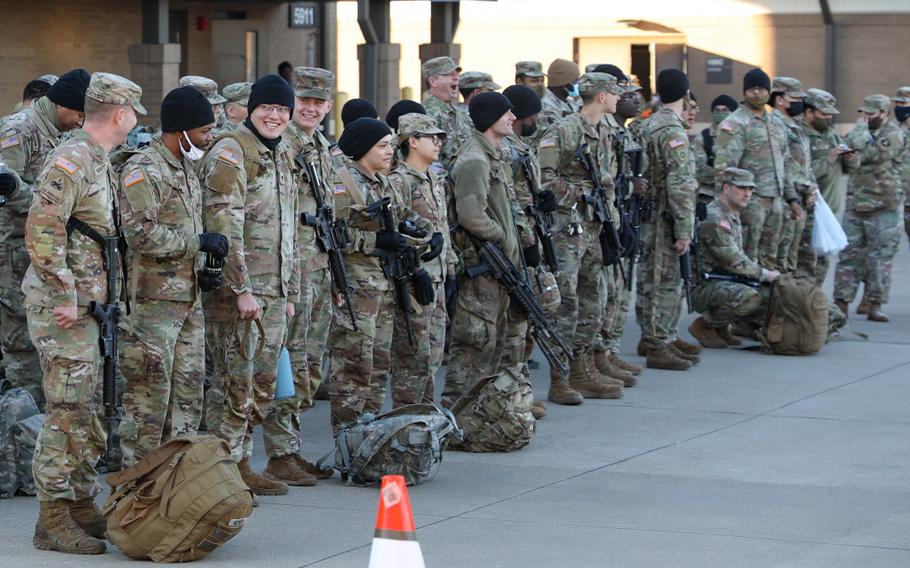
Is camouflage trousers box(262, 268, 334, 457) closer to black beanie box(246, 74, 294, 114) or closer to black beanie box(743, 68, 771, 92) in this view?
black beanie box(246, 74, 294, 114)

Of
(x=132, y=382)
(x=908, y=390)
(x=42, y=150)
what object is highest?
(x=42, y=150)

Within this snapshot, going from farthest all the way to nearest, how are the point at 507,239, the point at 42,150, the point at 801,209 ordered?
the point at 801,209 → the point at 507,239 → the point at 42,150

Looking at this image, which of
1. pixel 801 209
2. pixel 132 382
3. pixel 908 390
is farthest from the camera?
pixel 801 209

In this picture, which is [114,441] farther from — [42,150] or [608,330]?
[608,330]

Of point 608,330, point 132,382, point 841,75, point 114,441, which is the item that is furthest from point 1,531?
point 841,75

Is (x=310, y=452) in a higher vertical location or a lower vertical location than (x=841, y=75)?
lower

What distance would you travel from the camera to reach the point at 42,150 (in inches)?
338

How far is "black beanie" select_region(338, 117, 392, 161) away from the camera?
26.7ft

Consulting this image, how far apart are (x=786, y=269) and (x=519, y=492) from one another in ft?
20.6

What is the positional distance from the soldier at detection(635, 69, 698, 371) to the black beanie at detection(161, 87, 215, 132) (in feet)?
17.4

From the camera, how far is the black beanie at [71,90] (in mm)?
7895

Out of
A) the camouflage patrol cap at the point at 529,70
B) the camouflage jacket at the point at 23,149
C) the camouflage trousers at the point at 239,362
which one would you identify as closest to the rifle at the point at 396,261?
the camouflage trousers at the point at 239,362

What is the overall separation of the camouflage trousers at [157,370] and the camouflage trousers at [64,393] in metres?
0.28

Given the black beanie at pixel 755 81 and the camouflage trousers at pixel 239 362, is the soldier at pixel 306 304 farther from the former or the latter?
the black beanie at pixel 755 81
